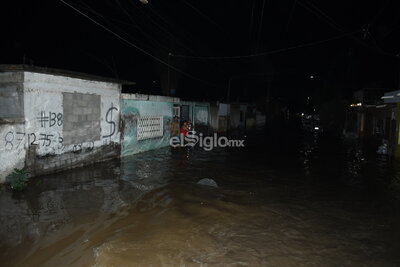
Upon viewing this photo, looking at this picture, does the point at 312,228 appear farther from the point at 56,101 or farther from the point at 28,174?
the point at 56,101

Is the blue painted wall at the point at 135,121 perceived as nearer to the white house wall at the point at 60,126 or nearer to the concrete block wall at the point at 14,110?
the white house wall at the point at 60,126

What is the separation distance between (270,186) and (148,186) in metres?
3.95

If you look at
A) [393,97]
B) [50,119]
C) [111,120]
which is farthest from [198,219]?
[393,97]

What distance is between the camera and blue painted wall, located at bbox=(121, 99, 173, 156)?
15.8 m

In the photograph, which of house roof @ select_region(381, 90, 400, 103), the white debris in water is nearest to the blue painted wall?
the white debris in water

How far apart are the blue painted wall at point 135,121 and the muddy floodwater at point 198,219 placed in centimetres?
256

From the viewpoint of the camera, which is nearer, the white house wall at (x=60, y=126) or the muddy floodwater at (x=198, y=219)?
the muddy floodwater at (x=198, y=219)

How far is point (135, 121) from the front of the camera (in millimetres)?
16562

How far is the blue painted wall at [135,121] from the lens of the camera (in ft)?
51.7

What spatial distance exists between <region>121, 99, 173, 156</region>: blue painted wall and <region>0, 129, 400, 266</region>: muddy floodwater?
2560 millimetres

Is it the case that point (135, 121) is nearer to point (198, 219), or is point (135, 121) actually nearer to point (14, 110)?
point (14, 110)

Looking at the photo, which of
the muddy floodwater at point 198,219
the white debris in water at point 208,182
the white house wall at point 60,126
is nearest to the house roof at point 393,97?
the muddy floodwater at point 198,219

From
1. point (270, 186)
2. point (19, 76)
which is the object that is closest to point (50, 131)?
point (19, 76)

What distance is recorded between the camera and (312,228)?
23.9 ft
